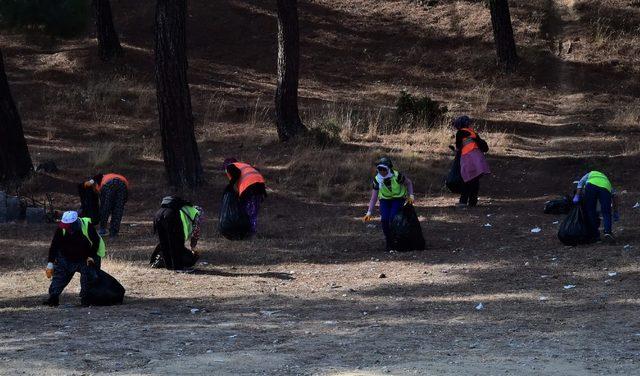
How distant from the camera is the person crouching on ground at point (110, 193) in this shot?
16.5m

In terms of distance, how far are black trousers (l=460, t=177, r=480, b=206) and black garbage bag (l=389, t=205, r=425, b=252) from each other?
323cm

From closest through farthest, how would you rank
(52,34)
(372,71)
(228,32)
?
(52,34) < (372,71) < (228,32)

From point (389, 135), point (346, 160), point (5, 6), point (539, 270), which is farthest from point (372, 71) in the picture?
point (539, 270)

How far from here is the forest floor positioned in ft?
32.1

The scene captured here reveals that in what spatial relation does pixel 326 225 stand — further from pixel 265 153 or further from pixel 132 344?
pixel 132 344

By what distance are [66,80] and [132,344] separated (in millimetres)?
20211

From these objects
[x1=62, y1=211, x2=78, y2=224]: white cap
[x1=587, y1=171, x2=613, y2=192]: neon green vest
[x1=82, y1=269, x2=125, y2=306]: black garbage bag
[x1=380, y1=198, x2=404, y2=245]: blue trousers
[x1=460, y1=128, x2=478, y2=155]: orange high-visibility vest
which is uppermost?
[x1=460, y1=128, x2=478, y2=155]: orange high-visibility vest

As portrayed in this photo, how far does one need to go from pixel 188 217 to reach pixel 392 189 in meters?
2.78

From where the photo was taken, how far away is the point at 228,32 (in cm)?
3378

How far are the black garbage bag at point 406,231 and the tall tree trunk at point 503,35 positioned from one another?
15523 mm

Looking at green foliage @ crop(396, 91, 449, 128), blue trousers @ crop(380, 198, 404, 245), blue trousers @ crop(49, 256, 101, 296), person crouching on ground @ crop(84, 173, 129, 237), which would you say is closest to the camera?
blue trousers @ crop(49, 256, 101, 296)

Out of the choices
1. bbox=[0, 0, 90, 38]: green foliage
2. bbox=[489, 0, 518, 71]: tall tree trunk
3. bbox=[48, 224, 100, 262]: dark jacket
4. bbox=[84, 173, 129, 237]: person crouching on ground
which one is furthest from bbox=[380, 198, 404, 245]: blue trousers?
bbox=[489, 0, 518, 71]: tall tree trunk

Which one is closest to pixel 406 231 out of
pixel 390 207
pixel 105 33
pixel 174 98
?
pixel 390 207

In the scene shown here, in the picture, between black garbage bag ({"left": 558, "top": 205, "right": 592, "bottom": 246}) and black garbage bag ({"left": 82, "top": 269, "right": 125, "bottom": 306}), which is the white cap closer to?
black garbage bag ({"left": 82, "top": 269, "right": 125, "bottom": 306})
